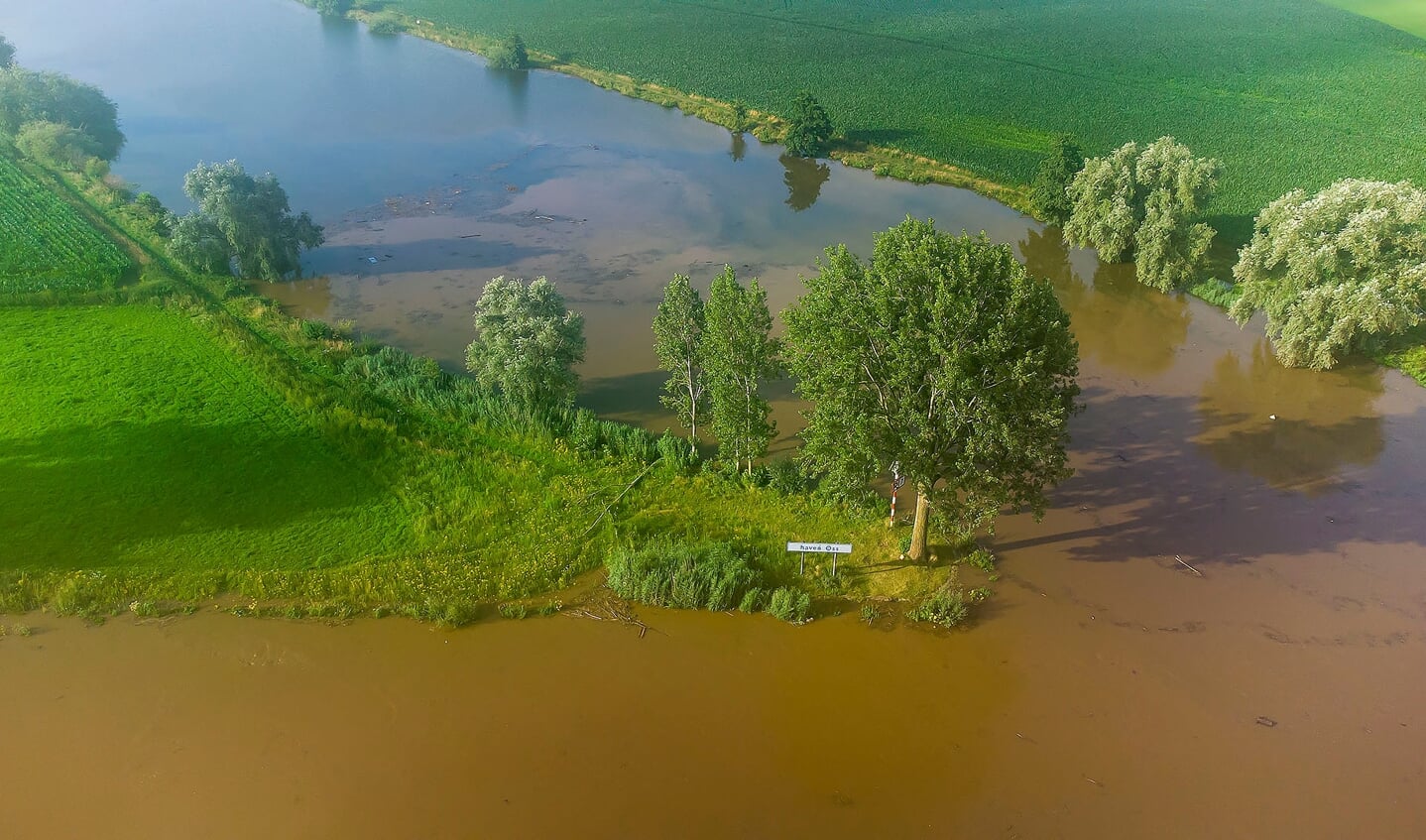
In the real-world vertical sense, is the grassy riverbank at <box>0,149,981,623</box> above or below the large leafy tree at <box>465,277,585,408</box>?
below

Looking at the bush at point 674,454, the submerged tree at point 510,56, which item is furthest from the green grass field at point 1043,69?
the bush at point 674,454

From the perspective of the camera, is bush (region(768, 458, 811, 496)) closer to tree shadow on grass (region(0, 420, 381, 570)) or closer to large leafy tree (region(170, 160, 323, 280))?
tree shadow on grass (region(0, 420, 381, 570))

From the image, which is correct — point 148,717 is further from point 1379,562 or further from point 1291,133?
point 1291,133

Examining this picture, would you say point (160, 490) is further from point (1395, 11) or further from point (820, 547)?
point (1395, 11)

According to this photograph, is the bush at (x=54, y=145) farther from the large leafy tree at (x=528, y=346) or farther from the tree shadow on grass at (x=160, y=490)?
the large leafy tree at (x=528, y=346)

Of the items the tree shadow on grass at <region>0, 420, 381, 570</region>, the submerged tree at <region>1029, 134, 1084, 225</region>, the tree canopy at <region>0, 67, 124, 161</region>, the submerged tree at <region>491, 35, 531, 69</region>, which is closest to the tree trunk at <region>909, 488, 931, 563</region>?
the tree shadow on grass at <region>0, 420, 381, 570</region>

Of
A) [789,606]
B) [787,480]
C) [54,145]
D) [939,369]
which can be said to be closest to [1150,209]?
[939,369]
